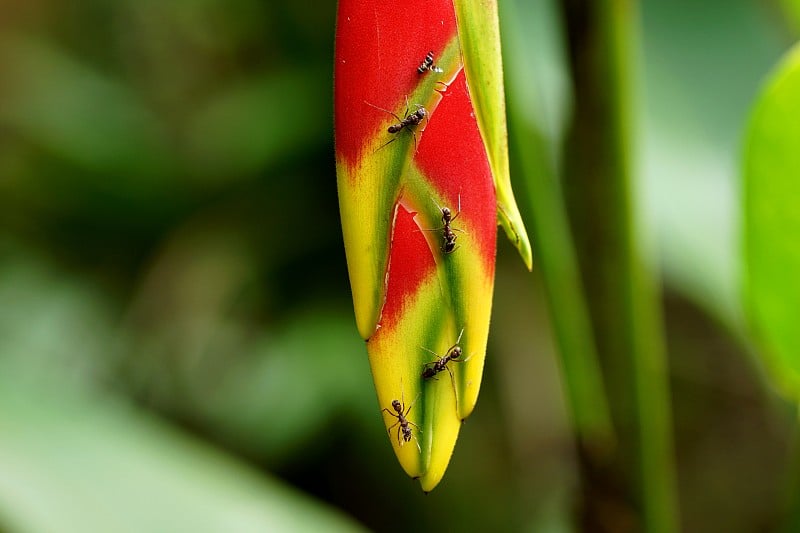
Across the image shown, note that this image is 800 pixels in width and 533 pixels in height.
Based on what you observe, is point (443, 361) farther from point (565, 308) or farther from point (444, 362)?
point (565, 308)

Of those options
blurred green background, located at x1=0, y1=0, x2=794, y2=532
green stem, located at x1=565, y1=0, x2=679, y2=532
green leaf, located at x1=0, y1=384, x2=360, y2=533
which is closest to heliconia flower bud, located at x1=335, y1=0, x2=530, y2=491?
green stem, located at x1=565, y1=0, x2=679, y2=532

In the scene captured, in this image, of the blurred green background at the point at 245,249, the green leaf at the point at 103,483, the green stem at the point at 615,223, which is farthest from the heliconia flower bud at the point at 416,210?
the blurred green background at the point at 245,249

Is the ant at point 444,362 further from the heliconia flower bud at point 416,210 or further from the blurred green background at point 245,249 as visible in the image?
the blurred green background at point 245,249

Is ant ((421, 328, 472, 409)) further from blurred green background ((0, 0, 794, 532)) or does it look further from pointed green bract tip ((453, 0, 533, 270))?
A: blurred green background ((0, 0, 794, 532))

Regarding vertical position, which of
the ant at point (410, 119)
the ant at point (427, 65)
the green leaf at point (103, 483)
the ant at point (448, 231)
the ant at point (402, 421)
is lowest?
the green leaf at point (103, 483)

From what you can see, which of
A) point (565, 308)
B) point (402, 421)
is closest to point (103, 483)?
point (565, 308)

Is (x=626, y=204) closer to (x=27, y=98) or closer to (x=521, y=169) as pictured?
(x=521, y=169)
